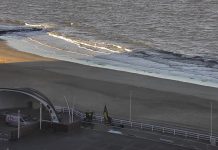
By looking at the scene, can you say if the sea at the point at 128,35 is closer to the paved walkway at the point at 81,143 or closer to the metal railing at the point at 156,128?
the metal railing at the point at 156,128

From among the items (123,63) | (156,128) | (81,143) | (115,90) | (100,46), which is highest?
(100,46)

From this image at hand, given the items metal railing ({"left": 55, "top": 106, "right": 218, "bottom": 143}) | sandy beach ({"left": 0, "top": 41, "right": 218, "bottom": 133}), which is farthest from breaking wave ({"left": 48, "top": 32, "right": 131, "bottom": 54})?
metal railing ({"left": 55, "top": 106, "right": 218, "bottom": 143})

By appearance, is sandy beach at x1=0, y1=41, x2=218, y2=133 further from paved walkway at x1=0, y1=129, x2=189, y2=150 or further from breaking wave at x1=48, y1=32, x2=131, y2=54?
breaking wave at x1=48, y1=32, x2=131, y2=54

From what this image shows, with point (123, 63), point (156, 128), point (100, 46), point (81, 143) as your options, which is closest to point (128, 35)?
point (100, 46)

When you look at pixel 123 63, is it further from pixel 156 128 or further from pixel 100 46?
pixel 156 128

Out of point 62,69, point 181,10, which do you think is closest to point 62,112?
point 62,69
